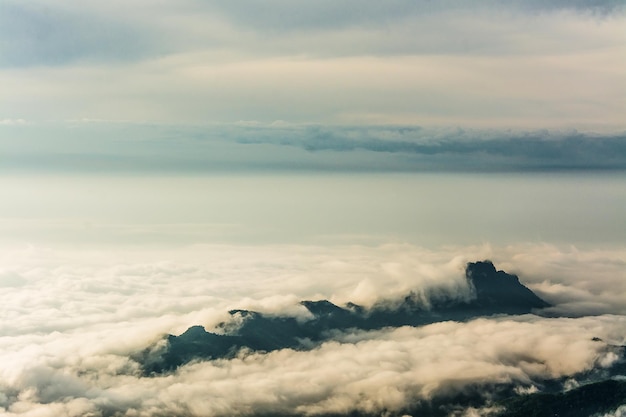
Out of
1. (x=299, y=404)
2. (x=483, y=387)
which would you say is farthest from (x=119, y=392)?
(x=483, y=387)

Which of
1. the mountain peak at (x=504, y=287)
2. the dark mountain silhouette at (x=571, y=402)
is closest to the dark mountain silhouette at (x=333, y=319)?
the mountain peak at (x=504, y=287)

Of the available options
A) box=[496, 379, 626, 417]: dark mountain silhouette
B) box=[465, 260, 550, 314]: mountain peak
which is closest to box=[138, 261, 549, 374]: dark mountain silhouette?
box=[465, 260, 550, 314]: mountain peak

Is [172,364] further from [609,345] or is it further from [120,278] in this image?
[609,345]

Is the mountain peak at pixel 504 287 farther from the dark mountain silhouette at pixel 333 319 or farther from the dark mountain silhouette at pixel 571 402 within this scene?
the dark mountain silhouette at pixel 571 402

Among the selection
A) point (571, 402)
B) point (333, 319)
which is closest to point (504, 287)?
point (571, 402)

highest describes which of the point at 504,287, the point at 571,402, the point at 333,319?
the point at 504,287

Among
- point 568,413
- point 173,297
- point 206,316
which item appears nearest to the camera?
point 173,297

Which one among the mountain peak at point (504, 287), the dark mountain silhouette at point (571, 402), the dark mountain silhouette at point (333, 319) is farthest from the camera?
the dark mountain silhouette at point (571, 402)

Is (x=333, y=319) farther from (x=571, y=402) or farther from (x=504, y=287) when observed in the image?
(x=571, y=402)
